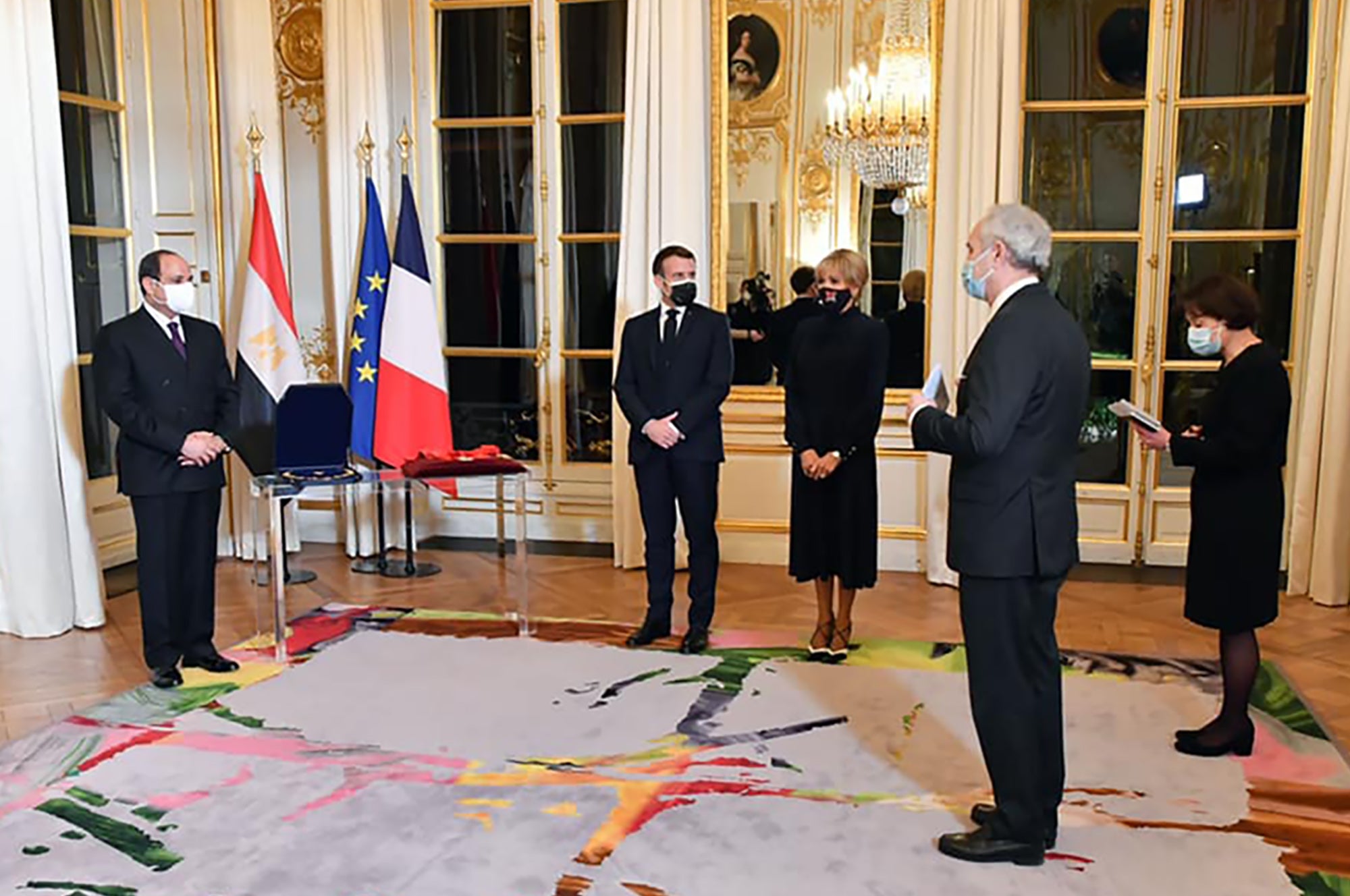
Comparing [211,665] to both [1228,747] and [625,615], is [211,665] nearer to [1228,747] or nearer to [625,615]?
[625,615]

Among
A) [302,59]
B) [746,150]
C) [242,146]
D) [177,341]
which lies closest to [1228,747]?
[177,341]

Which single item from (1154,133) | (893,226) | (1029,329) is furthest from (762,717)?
(1154,133)

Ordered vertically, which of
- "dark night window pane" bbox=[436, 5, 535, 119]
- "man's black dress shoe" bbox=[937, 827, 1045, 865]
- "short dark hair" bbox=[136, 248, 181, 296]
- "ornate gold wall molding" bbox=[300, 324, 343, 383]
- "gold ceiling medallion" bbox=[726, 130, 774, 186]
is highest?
"dark night window pane" bbox=[436, 5, 535, 119]

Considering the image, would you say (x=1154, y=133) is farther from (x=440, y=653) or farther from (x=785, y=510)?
(x=440, y=653)

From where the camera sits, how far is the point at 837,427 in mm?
4602

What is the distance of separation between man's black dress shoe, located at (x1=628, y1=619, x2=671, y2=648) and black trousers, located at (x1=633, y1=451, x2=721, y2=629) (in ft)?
0.30

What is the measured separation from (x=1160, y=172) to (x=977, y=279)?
3.85 metres

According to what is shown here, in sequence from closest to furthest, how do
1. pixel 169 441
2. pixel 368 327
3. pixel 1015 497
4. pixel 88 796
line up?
pixel 1015 497 → pixel 88 796 → pixel 169 441 → pixel 368 327

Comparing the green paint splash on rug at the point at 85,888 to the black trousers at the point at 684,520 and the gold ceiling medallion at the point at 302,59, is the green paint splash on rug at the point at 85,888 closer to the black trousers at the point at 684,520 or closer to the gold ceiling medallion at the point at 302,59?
the black trousers at the point at 684,520

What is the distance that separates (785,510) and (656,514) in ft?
5.98

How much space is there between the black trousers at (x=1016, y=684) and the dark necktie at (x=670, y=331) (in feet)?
6.77

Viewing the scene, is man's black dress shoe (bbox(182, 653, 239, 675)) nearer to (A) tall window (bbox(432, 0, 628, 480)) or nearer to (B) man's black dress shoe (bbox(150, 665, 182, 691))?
(B) man's black dress shoe (bbox(150, 665, 182, 691))

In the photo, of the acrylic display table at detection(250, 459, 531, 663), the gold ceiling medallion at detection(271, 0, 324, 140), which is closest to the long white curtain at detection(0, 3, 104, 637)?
the acrylic display table at detection(250, 459, 531, 663)

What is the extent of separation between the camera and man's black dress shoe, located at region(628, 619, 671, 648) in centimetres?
503
